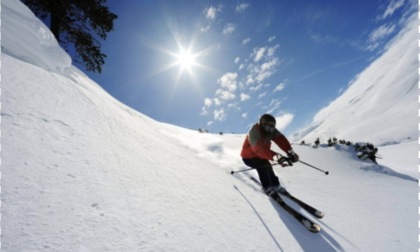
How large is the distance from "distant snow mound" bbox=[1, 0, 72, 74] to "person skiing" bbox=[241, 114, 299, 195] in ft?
16.4

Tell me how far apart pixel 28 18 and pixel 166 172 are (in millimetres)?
6137

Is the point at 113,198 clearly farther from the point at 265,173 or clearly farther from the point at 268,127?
the point at 268,127

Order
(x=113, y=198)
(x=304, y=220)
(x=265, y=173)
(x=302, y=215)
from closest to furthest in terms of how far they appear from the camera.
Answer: (x=113, y=198) < (x=304, y=220) < (x=302, y=215) < (x=265, y=173)

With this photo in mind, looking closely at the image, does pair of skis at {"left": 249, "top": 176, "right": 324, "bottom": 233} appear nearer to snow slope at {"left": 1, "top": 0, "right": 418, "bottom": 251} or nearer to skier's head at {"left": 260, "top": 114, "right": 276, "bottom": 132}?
snow slope at {"left": 1, "top": 0, "right": 418, "bottom": 251}

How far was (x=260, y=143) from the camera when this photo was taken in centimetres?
493

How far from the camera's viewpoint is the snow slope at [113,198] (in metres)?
1.52

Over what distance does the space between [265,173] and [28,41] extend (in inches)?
257

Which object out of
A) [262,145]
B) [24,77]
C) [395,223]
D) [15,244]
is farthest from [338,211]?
[24,77]

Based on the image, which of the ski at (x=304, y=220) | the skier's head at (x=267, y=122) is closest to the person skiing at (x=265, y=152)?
the skier's head at (x=267, y=122)

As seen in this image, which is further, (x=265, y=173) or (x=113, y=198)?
(x=265, y=173)

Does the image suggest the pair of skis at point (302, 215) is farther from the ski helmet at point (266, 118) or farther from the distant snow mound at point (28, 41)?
the distant snow mound at point (28, 41)

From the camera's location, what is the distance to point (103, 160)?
254cm

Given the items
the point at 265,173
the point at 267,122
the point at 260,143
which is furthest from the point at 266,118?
the point at 265,173

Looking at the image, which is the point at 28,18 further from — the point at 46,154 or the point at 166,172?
the point at 166,172
